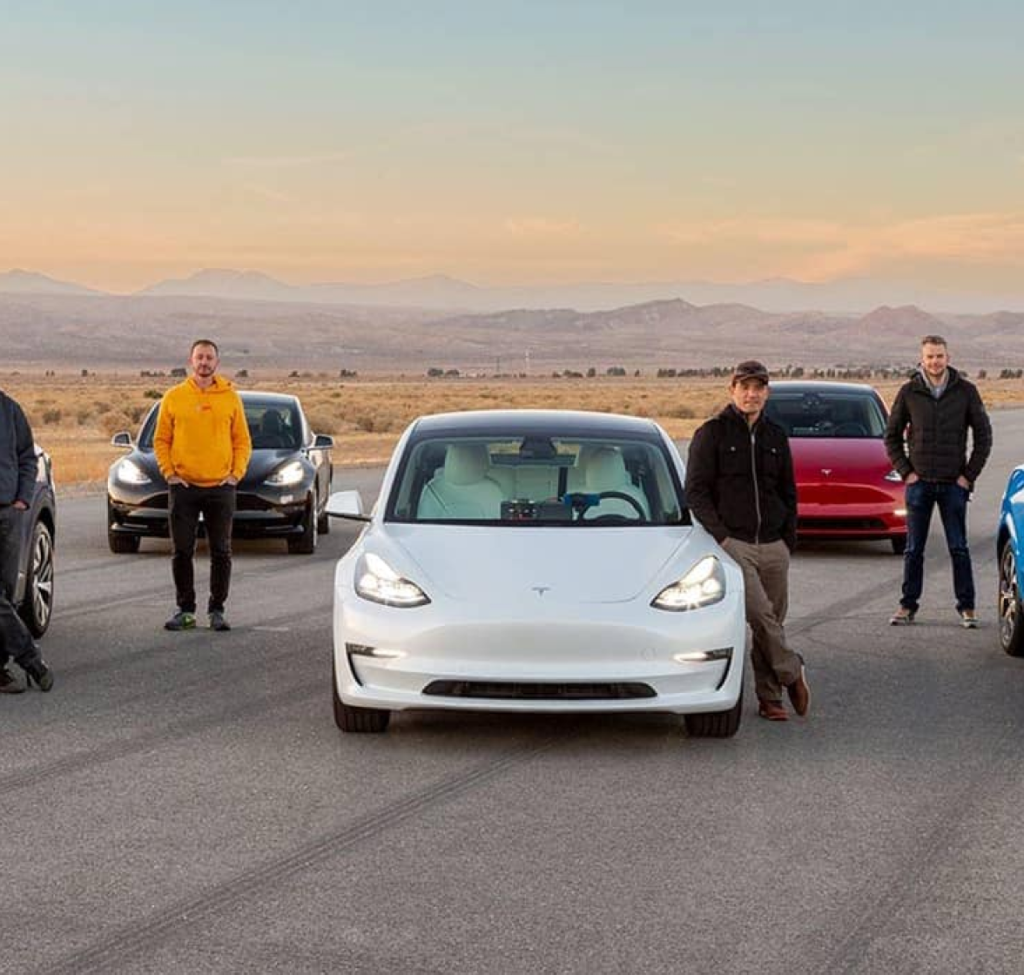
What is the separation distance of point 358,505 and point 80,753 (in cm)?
219

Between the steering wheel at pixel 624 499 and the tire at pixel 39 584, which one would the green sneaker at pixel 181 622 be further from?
the steering wheel at pixel 624 499

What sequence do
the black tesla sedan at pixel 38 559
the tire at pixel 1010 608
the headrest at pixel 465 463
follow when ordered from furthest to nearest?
the black tesla sedan at pixel 38 559 < the tire at pixel 1010 608 < the headrest at pixel 465 463

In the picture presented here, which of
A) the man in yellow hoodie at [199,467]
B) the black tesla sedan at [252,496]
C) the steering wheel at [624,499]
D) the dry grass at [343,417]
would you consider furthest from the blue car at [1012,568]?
the dry grass at [343,417]

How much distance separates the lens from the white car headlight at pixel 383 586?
27.3 feet

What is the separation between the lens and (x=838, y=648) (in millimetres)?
11617

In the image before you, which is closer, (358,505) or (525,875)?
(525,875)

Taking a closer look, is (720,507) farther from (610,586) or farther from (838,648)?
(838,648)

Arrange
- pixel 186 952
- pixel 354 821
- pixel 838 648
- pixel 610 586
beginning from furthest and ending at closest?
1. pixel 838 648
2. pixel 610 586
3. pixel 354 821
4. pixel 186 952

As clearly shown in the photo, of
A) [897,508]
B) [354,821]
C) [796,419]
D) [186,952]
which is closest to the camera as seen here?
[186,952]

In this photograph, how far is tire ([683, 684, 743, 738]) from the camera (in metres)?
8.46

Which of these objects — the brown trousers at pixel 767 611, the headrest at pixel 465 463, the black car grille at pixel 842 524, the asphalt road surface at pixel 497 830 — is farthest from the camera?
the black car grille at pixel 842 524

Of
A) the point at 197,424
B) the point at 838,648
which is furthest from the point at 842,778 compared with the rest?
the point at 197,424

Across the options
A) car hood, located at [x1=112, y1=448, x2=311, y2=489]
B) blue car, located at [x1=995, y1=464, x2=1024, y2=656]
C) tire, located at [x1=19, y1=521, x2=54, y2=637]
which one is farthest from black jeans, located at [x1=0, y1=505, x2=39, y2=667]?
car hood, located at [x1=112, y1=448, x2=311, y2=489]

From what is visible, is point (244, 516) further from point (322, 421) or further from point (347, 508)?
point (322, 421)
